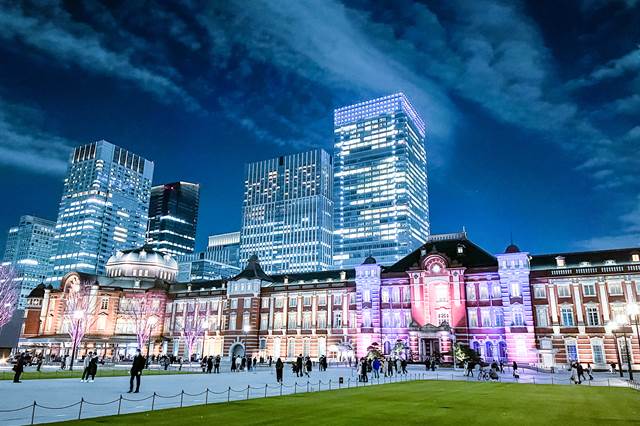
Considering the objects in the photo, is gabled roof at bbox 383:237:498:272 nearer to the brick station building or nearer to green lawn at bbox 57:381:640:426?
the brick station building

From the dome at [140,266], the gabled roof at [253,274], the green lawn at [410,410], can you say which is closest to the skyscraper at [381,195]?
the dome at [140,266]

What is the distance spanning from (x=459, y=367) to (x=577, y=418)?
43.0 m

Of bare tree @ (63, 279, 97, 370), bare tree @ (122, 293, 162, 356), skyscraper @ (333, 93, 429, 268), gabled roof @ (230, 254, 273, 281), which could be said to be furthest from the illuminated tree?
skyscraper @ (333, 93, 429, 268)

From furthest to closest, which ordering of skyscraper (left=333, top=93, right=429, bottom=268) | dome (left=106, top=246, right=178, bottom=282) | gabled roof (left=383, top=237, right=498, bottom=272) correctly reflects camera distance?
skyscraper (left=333, top=93, right=429, bottom=268), dome (left=106, top=246, right=178, bottom=282), gabled roof (left=383, top=237, right=498, bottom=272)

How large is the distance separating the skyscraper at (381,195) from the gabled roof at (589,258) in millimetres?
108123

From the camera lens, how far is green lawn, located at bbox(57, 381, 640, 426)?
55.7ft

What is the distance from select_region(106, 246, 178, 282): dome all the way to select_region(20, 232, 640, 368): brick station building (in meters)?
0.62

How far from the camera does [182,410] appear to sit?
19359 millimetres

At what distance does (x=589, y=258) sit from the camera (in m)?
67.4

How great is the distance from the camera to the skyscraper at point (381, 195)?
183500mm

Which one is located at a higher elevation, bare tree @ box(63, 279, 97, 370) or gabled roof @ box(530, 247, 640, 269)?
gabled roof @ box(530, 247, 640, 269)

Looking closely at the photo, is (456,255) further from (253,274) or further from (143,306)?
(143,306)

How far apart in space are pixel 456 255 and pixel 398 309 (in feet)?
41.4

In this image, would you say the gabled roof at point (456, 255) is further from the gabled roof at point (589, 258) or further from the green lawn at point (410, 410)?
the green lawn at point (410, 410)
